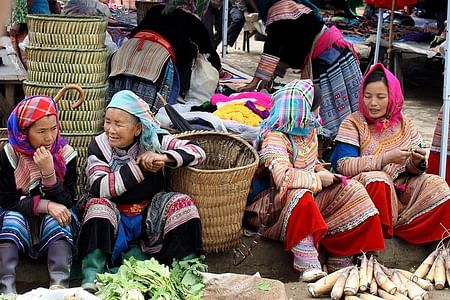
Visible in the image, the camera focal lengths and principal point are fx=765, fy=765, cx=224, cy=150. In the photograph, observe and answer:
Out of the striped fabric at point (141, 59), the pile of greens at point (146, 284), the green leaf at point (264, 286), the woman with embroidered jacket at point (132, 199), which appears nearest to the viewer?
the pile of greens at point (146, 284)

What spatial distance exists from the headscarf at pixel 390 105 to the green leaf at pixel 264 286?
134 centimetres

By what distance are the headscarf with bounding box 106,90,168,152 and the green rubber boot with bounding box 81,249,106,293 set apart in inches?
23.3

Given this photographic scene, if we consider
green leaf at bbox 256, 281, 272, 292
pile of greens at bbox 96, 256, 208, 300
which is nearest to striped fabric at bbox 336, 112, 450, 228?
green leaf at bbox 256, 281, 272, 292

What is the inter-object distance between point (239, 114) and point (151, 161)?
1284mm

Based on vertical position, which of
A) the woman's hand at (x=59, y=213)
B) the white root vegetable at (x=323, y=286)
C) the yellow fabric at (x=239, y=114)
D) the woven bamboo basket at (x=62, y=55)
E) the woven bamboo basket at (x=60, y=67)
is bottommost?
the white root vegetable at (x=323, y=286)

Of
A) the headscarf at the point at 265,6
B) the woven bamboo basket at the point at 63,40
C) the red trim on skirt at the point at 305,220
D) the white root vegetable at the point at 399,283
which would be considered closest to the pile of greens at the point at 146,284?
the red trim on skirt at the point at 305,220

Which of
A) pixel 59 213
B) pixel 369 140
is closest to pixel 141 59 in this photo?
pixel 369 140

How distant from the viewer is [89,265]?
3699 mm

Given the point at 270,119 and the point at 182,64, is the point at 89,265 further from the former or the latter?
the point at 182,64

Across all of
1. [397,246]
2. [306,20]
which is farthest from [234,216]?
[306,20]

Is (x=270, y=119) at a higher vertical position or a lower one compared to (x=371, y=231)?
higher

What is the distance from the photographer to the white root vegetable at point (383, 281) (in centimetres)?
393

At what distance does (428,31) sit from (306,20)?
6458mm

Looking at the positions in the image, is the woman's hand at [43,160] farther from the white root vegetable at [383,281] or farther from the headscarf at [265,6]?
the headscarf at [265,6]
